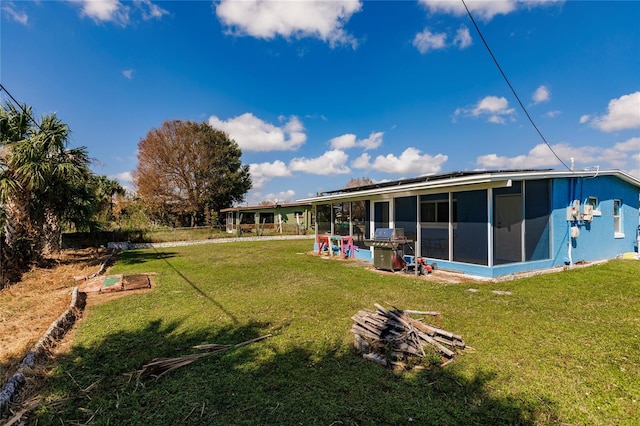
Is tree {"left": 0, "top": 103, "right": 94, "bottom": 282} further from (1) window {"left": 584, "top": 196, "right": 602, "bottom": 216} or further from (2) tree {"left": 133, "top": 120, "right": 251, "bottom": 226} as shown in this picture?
(2) tree {"left": 133, "top": 120, "right": 251, "bottom": 226}

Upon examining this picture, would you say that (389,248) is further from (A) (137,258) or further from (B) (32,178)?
(A) (137,258)

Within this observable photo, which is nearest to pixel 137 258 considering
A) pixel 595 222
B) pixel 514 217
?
pixel 514 217

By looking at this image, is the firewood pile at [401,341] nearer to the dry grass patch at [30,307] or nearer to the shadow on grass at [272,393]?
the shadow on grass at [272,393]

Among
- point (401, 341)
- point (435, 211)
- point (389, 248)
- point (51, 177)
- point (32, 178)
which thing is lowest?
point (401, 341)

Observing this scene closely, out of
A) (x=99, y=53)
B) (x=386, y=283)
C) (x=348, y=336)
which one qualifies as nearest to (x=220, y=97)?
(x=99, y=53)

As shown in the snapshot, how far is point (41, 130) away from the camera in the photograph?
956 cm

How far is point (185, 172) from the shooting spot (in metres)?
29.7

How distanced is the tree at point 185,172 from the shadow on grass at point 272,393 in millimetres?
27846

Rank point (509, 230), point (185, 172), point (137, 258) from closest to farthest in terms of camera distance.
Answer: point (509, 230), point (137, 258), point (185, 172)

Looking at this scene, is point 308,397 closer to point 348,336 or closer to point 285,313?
point 348,336

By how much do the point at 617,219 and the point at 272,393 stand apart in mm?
13327

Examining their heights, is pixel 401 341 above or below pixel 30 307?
above

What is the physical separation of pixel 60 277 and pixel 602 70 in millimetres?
19406

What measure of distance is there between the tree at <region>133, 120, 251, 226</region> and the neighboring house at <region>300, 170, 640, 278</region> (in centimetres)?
2397
